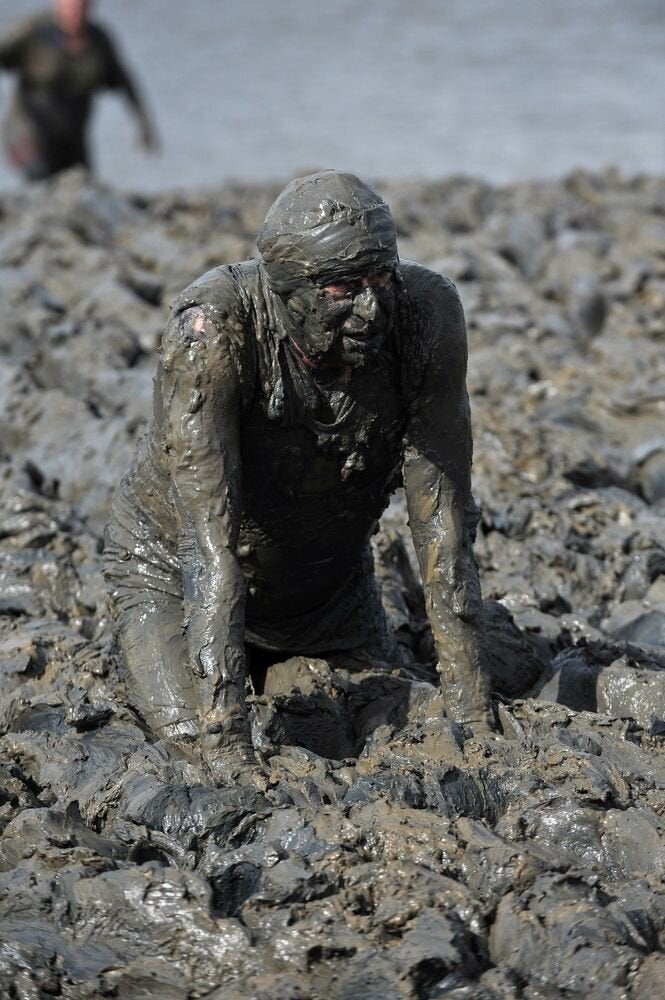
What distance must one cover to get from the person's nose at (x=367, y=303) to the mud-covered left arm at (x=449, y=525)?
1.23 feet

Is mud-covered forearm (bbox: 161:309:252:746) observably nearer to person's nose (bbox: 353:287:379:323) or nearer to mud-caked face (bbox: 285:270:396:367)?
mud-caked face (bbox: 285:270:396:367)

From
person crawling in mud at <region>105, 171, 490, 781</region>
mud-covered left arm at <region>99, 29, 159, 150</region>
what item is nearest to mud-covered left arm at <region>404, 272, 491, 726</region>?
person crawling in mud at <region>105, 171, 490, 781</region>

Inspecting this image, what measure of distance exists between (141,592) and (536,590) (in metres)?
1.61

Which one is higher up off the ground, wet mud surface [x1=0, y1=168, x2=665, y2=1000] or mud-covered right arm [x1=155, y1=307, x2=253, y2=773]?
mud-covered right arm [x1=155, y1=307, x2=253, y2=773]

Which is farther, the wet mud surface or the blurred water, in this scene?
the blurred water

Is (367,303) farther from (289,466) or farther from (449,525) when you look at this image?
(449,525)

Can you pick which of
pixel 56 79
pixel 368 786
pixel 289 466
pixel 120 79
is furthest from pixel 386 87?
pixel 368 786

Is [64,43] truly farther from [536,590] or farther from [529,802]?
[529,802]

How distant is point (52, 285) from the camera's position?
10461mm

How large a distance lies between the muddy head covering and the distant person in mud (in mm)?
10885

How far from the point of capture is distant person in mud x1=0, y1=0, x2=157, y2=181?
14376 mm

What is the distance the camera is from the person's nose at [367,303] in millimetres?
3994

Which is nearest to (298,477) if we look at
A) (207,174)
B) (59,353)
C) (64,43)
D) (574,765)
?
(574,765)

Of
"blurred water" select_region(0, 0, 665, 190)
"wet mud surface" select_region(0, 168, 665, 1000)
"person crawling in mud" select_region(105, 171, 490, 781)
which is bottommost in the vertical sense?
"blurred water" select_region(0, 0, 665, 190)
